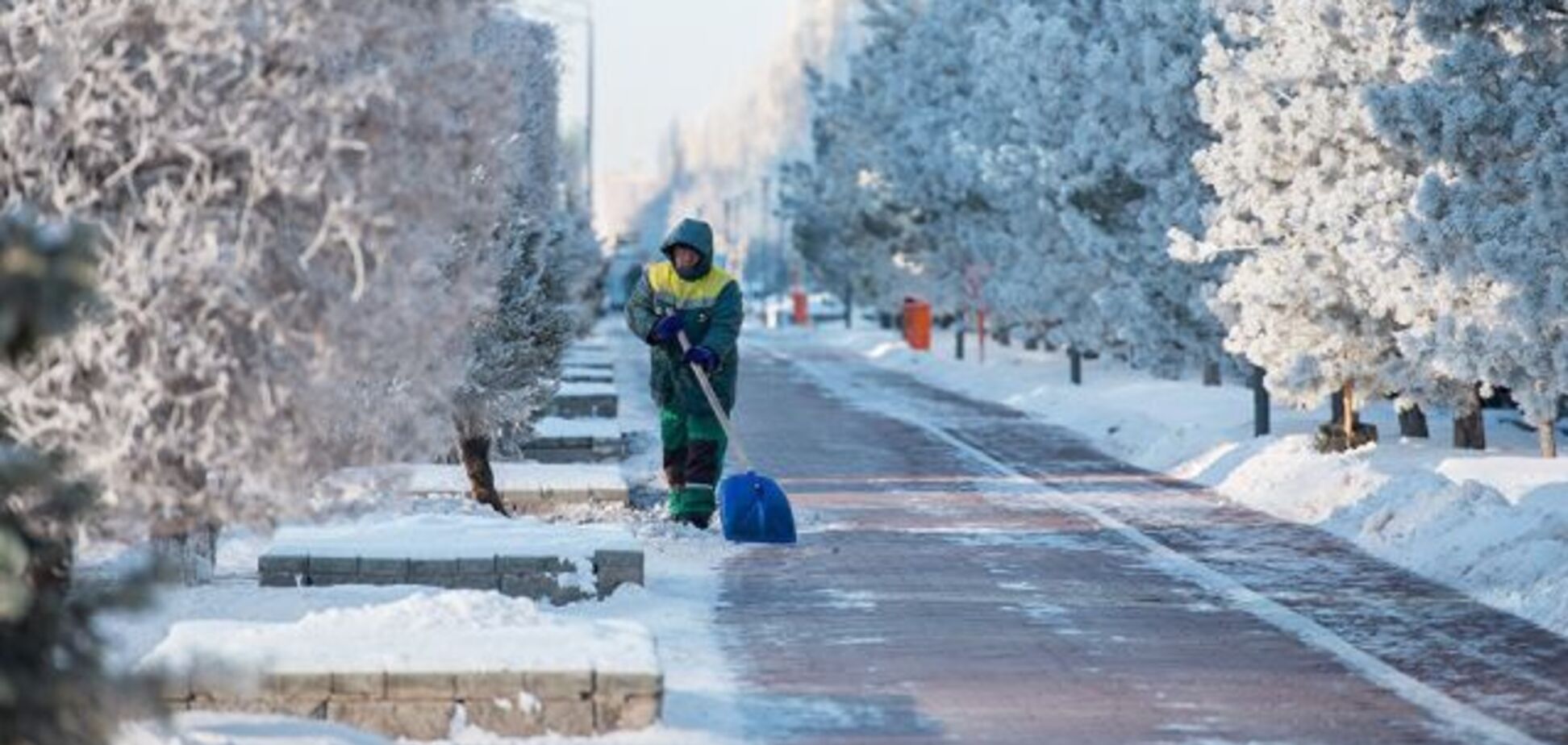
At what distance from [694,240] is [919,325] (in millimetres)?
46122

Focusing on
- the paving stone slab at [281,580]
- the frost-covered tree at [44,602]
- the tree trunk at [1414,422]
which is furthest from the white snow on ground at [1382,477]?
the frost-covered tree at [44,602]

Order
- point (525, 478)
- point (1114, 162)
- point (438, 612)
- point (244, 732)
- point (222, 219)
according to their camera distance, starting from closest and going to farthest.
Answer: point (222, 219), point (244, 732), point (438, 612), point (525, 478), point (1114, 162)

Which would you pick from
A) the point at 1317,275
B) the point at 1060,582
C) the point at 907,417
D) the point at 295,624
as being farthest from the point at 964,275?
the point at 295,624

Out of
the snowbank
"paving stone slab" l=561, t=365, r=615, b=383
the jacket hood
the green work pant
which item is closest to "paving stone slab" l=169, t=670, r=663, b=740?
the snowbank

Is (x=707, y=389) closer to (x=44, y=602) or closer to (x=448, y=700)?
(x=448, y=700)

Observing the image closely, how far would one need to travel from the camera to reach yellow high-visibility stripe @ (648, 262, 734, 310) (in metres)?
19.1

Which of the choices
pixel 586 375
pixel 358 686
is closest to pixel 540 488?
pixel 358 686

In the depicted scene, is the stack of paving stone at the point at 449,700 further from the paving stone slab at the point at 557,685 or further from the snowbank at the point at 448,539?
the snowbank at the point at 448,539

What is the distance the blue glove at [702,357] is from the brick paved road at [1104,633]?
124cm

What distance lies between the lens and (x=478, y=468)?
1914 centimetres

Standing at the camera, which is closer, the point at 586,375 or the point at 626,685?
the point at 626,685

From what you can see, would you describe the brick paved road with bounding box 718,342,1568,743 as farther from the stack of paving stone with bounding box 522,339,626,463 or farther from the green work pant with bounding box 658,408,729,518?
the stack of paving stone with bounding box 522,339,626,463

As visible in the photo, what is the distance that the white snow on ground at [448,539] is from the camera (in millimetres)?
13906

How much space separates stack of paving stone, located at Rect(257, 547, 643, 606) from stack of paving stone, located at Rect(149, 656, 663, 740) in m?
3.33
